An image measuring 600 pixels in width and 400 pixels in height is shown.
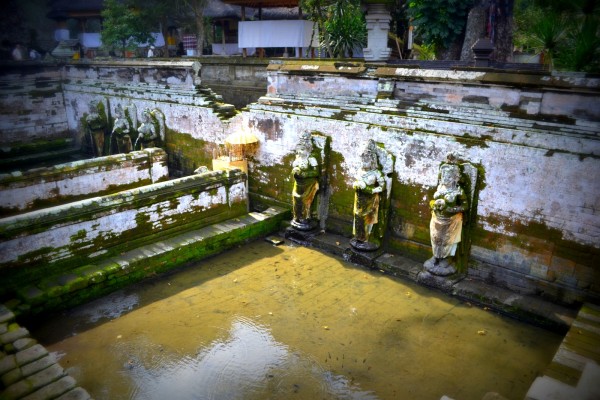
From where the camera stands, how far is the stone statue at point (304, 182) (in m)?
7.92

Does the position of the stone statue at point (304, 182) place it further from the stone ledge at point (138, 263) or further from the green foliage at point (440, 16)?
the green foliage at point (440, 16)

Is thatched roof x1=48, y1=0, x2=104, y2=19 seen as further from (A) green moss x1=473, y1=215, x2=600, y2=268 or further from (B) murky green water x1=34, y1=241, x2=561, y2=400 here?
(A) green moss x1=473, y1=215, x2=600, y2=268

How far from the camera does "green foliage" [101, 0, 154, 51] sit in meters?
15.4

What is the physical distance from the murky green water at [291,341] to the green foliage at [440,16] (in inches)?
275

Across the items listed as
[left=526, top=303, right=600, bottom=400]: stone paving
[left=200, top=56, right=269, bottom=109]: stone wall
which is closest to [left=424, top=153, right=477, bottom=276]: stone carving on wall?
[left=526, top=303, right=600, bottom=400]: stone paving

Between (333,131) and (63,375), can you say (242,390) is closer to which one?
(63,375)

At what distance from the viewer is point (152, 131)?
39.2ft

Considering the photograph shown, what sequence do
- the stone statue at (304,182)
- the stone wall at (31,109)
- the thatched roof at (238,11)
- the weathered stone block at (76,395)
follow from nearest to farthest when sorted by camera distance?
the weathered stone block at (76,395) → the stone statue at (304,182) → the stone wall at (31,109) → the thatched roof at (238,11)

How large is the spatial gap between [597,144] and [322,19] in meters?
9.24

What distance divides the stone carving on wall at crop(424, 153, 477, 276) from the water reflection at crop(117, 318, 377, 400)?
264 centimetres

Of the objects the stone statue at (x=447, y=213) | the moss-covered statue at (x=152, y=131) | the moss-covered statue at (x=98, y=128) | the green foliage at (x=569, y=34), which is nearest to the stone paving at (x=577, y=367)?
the stone statue at (x=447, y=213)

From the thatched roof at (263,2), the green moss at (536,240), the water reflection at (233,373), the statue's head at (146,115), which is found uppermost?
the thatched roof at (263,2)

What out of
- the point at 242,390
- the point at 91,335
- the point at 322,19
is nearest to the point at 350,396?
the point at 242,390

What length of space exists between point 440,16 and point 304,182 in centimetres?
601
